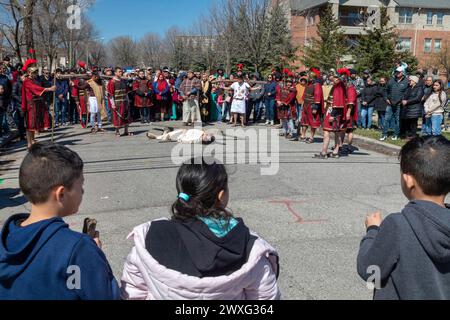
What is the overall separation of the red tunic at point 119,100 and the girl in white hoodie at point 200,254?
469 inches

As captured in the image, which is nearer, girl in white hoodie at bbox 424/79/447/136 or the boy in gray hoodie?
the boy in gray hoodie

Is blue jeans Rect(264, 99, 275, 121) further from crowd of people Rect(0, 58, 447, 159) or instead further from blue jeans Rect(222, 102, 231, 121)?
blue jeans Rect(222, 102, 231, 121)

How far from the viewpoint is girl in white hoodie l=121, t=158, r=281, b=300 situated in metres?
2.11

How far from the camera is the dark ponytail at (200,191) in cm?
227

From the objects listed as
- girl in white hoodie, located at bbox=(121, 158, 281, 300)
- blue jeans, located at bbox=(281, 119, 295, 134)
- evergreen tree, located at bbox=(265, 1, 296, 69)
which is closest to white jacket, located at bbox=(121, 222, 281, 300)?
girl in white hoodie, located at bbox=(121, 158, 281, 300)

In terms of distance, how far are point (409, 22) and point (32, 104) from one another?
187ft

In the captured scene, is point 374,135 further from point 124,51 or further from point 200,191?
point 124,51

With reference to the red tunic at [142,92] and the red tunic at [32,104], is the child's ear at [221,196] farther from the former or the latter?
the red tunic at [142,92]

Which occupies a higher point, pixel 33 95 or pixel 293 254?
pixel 33 95

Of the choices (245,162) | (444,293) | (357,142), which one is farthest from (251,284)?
(357,142)

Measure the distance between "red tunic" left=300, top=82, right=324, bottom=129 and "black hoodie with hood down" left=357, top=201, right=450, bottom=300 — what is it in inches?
411

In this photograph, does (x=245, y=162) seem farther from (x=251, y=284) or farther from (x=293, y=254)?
(x=251, y=284)

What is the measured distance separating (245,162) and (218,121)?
357 inches

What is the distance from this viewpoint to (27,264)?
193cm
